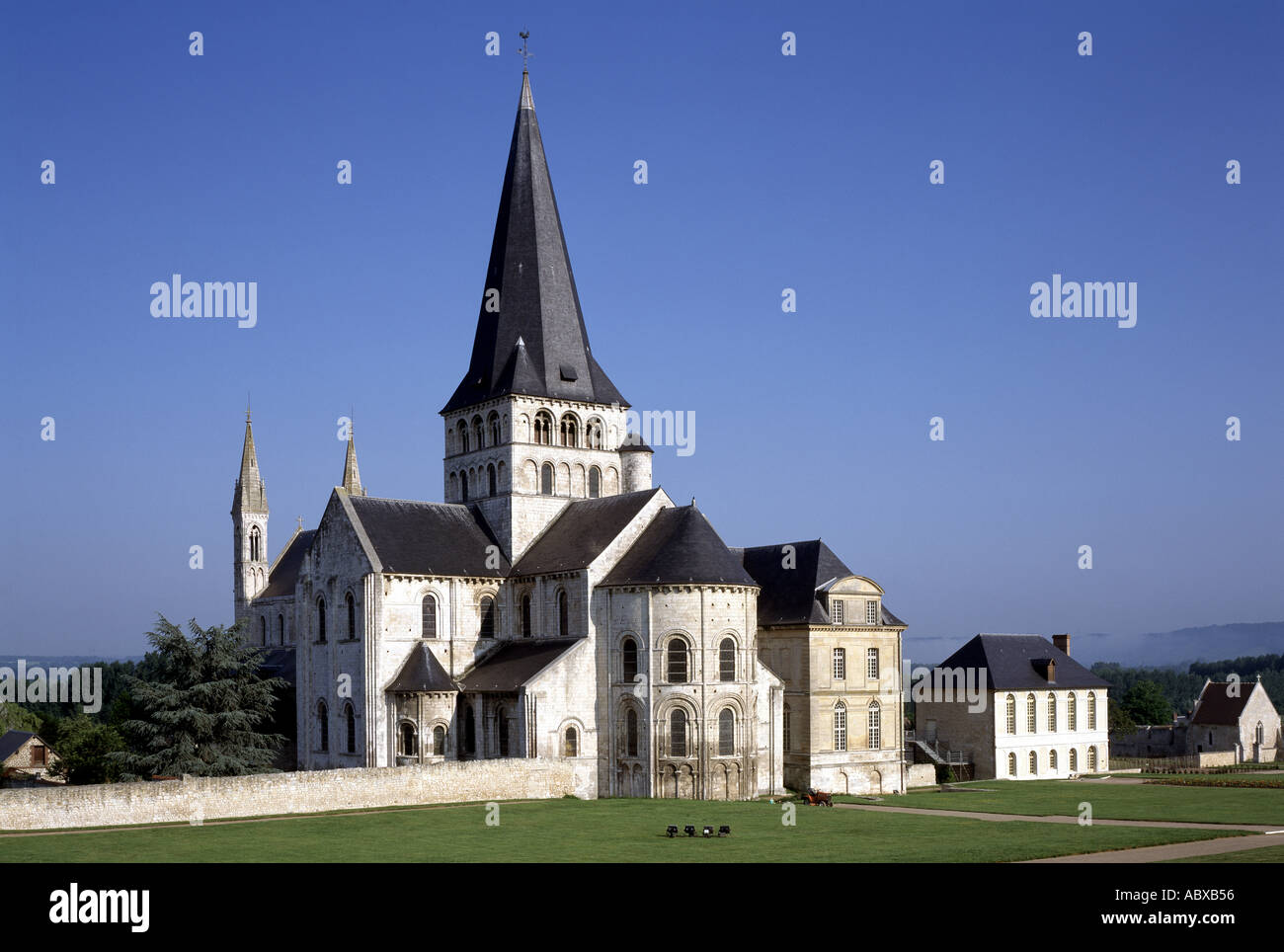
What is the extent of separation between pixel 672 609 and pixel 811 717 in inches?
415

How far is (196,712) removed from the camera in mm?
51531

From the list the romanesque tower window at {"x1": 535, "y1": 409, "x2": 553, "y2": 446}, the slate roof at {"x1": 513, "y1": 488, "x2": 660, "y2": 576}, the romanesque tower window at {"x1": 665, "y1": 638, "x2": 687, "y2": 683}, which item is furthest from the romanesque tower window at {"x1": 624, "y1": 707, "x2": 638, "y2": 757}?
the romanesque tower window at {"x1": 535, "y1": 409, "x2": 553, "y2": 446}

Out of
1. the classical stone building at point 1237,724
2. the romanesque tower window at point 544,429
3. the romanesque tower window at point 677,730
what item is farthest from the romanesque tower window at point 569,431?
the classical stone building at point 1237,724

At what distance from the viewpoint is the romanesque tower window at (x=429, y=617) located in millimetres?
55500

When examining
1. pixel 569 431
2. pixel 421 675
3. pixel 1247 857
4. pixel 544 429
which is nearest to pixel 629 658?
pixel 421 675

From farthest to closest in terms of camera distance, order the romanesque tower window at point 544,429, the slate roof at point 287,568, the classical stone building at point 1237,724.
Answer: the classical stone building at point 1237,724 → the slate roof at point 287,568 → the romanesque tower window at point 544,429

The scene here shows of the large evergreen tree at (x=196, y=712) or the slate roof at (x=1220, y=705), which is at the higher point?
the large evergreen tree at (x=196, y=712)

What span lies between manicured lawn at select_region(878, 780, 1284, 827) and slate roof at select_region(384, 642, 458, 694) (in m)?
17.0

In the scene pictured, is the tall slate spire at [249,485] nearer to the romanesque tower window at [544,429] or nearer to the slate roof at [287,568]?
the slate roof at [287,568]

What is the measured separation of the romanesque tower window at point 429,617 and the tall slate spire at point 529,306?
985 cm
